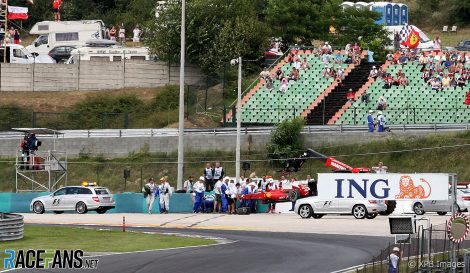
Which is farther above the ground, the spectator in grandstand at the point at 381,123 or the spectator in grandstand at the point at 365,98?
the spectator in grandstand at the point at 365,98

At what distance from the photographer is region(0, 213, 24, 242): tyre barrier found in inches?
1465

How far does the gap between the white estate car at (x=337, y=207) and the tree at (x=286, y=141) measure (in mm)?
14227

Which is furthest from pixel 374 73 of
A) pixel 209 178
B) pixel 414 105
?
pixel 209 178

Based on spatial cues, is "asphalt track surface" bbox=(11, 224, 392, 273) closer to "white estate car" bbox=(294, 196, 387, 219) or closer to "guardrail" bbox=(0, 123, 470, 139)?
"white estate car" bbox=(294, 196, 387, 219)

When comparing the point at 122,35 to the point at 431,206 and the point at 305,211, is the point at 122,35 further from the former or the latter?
the point at 431,206

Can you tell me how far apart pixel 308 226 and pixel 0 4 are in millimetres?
46406

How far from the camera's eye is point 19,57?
81.8m

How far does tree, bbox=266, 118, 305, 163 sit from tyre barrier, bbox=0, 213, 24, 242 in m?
26.2

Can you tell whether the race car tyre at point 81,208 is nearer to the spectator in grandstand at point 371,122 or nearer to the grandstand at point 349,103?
the spectator in grandstand at point 371,122

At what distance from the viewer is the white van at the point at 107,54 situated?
80.6m

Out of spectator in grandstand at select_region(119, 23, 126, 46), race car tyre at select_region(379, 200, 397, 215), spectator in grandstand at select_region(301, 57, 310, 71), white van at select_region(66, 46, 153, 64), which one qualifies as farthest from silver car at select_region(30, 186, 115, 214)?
spectator in grandstand at select_region(119, 23, 126, 46)

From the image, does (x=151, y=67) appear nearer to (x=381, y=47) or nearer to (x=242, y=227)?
(x=381, y=47)

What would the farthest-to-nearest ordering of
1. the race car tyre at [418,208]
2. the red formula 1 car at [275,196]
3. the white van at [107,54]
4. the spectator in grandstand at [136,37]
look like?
1. the spectator in grandstand at [136,37]
2. the white van at [107,54]
3. the red formula 1 car at [275,196]
4. the race car tyre at [418,208]

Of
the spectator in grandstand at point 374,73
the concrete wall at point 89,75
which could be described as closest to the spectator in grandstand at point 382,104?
the spectator in grandstand at point 374,73
